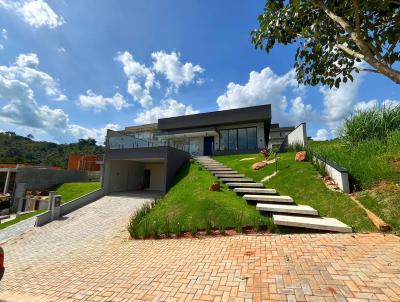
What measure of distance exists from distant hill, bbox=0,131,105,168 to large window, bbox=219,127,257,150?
42546mm

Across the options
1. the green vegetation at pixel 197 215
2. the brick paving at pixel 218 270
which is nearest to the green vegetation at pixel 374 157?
the brick paving at pixel 218 270

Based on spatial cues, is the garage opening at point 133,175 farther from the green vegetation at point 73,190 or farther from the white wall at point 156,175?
the green vegetation at point 73,190

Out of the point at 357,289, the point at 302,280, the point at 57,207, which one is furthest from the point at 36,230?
the point at 357,289

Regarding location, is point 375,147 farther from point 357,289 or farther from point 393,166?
point 357,289

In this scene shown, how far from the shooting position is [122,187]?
20.6m

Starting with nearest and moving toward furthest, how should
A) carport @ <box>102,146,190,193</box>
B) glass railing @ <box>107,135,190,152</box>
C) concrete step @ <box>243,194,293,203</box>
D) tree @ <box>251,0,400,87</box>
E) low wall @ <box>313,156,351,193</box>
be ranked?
tree @ <box>251,0,400,87</box>
low wall @ <box>313,156,351,193</box>
concrete step @ <box>243,194,293,203</box>
carport @ <box>102,146,190,193</box>
glass railing @ <box>107,135,190,152</box>

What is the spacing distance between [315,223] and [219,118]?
20619 millimetres

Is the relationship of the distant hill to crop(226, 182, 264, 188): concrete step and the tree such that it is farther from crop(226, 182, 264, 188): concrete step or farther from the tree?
the tree

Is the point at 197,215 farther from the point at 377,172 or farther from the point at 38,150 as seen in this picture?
the point at 38,150

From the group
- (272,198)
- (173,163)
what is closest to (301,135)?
(272,198)

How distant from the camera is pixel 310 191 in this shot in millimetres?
9094

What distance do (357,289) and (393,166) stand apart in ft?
21.2

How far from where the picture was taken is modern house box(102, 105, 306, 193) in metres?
17.5

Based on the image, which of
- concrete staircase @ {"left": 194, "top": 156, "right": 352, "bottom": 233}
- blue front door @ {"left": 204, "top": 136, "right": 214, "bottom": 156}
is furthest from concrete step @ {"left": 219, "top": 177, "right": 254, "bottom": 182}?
blue front door @ {"left": 204, "top": 136, "right": 214, "bottom": 156}
